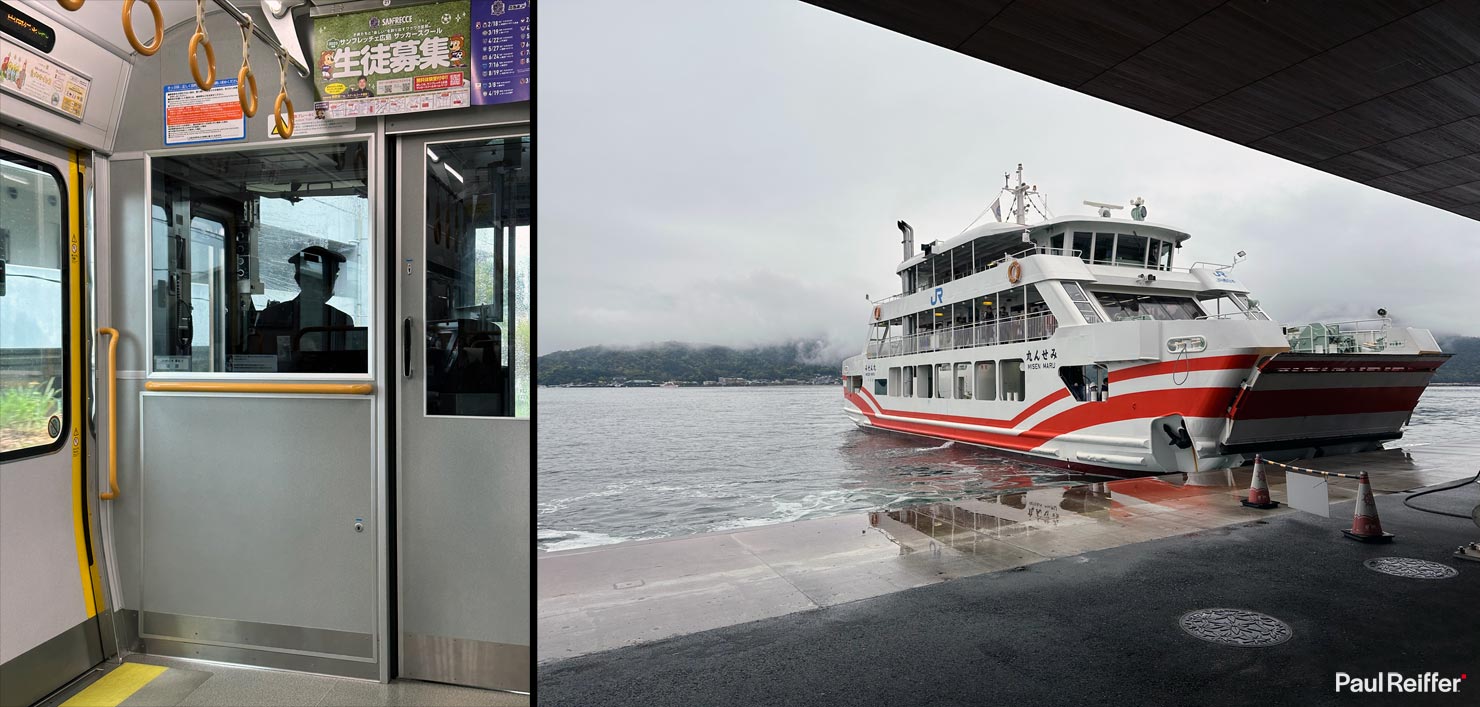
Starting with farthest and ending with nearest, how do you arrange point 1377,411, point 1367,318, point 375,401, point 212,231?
point 1377,411 → point 1367,318 → point 212,231 → point 375,401

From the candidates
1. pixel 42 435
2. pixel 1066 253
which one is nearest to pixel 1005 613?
pixel 42 435

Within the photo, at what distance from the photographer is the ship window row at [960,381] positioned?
4.72m

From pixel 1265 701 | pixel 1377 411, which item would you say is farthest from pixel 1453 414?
pixel 1265 701

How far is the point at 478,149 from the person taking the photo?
143 cm

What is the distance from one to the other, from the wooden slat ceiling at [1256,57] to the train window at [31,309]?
6.88 feet

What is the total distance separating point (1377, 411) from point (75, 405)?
5.59 metres

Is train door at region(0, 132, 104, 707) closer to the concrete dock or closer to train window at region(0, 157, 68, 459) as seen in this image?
train window at region(0, 157, 68, 459)

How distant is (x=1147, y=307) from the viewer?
12.6ft

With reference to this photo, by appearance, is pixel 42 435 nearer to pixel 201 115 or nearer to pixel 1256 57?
pixel 201 115

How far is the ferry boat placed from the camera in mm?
2803

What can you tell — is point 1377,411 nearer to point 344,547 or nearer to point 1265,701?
point 1265,701

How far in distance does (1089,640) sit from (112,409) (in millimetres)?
3001

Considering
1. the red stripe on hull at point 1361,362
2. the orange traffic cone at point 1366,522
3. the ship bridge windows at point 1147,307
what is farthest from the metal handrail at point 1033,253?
the orange traffic cone at point 1366,522

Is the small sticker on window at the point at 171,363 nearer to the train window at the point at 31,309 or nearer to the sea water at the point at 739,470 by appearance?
the train window at the point at 31,309
